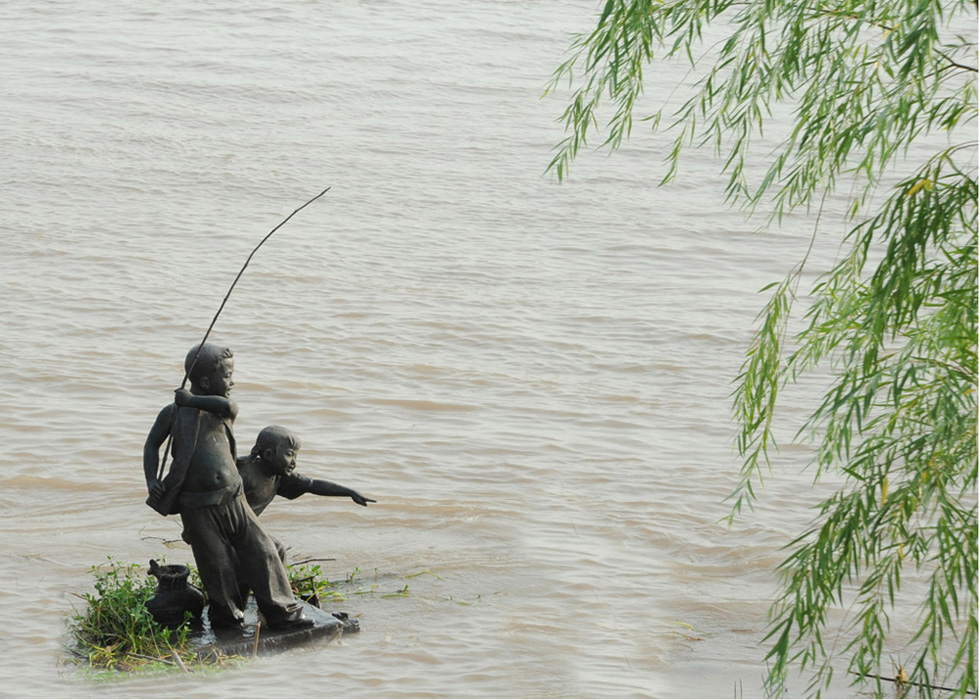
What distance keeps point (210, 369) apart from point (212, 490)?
602 mm

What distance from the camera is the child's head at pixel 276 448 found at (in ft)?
23.3

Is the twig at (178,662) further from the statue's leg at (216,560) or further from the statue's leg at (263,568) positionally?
the statue's leg at (263,568)

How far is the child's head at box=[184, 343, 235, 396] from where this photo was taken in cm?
672

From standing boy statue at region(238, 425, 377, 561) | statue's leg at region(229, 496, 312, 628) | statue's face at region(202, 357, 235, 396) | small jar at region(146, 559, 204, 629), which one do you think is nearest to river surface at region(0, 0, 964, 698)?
statue's leg at region(229, 496, 312, 628)

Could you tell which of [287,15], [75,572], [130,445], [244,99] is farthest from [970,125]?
[75,572]

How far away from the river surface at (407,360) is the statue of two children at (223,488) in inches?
15.4

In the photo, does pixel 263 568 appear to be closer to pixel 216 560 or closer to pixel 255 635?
pixel 216 560

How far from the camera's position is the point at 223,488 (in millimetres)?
6762

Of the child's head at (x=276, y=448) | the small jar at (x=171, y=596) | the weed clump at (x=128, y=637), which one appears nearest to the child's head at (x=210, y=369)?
the child's head at (x=276, y=448)

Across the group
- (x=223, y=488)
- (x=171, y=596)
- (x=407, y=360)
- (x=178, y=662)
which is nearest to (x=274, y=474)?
(x=223, y=488)

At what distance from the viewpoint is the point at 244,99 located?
22375mm

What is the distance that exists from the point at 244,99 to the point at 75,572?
14955 millimetres

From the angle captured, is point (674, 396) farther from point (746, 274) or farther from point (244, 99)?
point (244, 99)

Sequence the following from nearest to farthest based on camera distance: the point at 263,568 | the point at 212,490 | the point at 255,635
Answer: the point at 212,490 < the point at 263,568 < the point at 255,635
